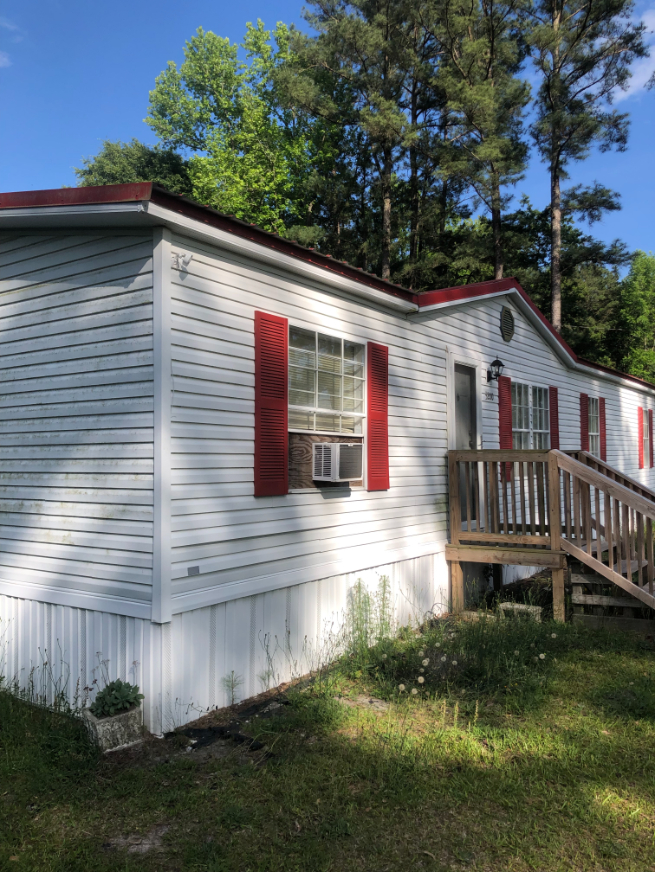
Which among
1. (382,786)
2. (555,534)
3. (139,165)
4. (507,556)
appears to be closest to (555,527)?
(555,534)

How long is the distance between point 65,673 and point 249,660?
4.56 ft

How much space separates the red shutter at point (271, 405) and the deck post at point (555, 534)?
3121 mm

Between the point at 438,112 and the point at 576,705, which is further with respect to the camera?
the point at 438,112

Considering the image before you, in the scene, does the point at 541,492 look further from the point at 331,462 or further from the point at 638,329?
the point at 638,329

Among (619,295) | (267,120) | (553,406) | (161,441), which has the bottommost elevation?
(161,441)

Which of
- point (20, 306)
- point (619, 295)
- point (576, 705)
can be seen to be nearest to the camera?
point (576, 705)

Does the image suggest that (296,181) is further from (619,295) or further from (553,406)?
(553,406)

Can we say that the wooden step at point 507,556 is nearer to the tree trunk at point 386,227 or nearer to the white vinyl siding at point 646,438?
the white vinyl siding at point 646,438

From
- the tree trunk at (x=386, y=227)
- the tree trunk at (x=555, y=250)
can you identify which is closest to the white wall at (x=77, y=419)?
the tree trunk at (x=386, y=227)

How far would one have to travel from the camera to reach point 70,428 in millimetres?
5000

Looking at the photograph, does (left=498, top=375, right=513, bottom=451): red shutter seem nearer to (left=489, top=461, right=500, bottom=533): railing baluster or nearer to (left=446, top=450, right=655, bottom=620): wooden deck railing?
(left=446, top=450, right=655, bottom=620): wooden deck railing

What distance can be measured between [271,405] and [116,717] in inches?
100

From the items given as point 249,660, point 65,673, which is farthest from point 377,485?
point 65,673

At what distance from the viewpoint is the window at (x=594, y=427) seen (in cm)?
1320
